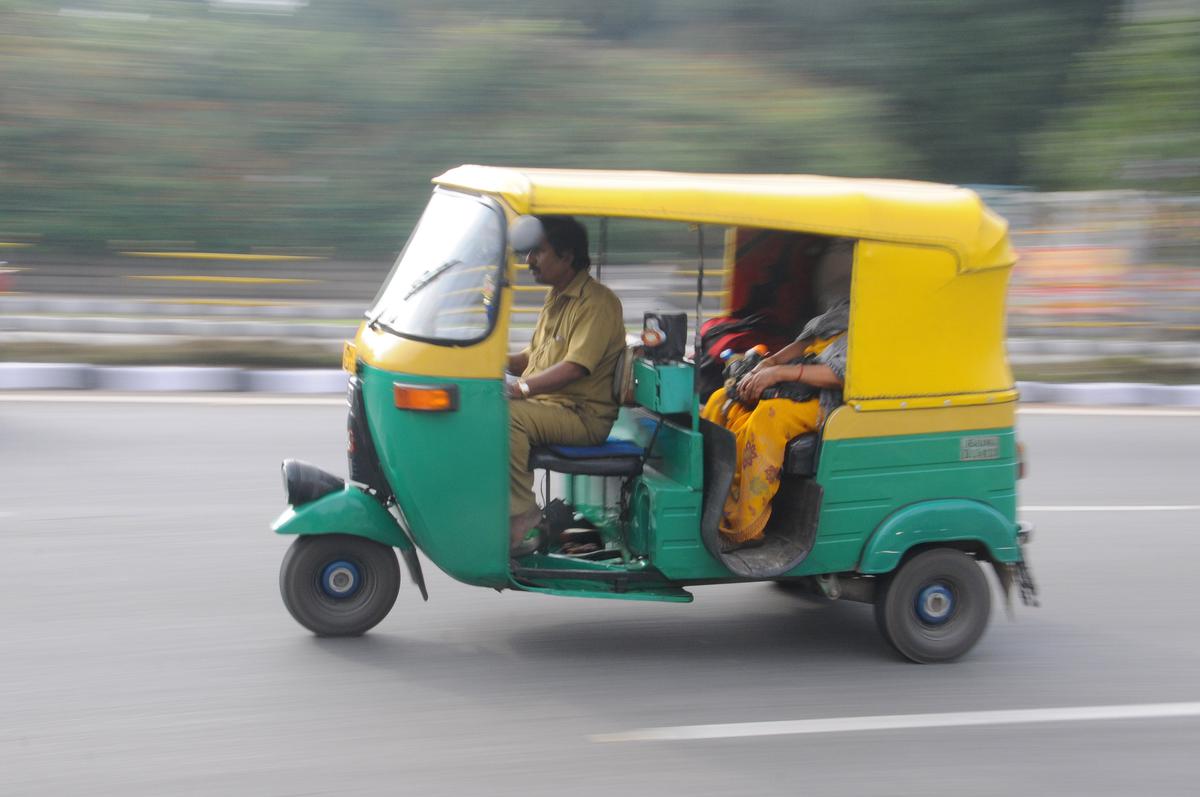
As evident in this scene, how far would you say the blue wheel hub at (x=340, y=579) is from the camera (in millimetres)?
4953

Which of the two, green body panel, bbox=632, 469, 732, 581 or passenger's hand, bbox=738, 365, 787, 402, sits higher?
passenger's hand, bbox=738, 365, 787, 402

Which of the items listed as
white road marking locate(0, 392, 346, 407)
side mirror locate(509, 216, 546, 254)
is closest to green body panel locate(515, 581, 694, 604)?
side mirror locate(509, 216, 546, 254)

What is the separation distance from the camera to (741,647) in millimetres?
5219

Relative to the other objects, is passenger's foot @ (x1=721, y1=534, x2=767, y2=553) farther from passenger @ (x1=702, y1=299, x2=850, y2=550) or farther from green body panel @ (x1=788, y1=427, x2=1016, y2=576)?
green body panel @ (x1=788, y1=427, x2=1016, y2=576)

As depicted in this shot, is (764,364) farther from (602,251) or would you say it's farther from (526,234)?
(526,234)

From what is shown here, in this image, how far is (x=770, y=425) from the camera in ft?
16.4

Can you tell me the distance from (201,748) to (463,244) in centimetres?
190

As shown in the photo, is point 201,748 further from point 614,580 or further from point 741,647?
point 741,647

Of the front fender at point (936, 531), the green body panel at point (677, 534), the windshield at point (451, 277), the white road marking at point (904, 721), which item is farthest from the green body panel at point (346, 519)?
the front fender at point (936, 531)

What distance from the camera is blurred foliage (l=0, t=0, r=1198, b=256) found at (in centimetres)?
2152

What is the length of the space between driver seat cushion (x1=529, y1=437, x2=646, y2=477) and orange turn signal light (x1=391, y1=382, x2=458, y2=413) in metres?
0.42

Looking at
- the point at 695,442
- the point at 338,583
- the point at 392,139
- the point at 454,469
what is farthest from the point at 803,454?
the point at 392,139

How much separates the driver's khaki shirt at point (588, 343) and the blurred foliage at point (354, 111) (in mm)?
14125

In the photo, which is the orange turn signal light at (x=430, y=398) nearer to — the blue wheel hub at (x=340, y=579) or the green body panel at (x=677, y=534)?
the blue wheel hub at (x=340, y=579)
